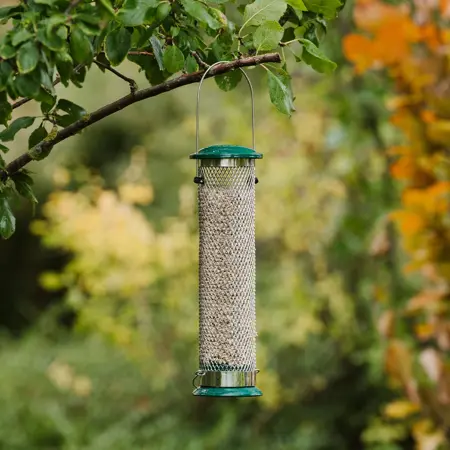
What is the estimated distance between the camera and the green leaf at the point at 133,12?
5.29ft

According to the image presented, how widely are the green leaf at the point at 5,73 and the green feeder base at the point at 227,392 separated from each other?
1.04 meters

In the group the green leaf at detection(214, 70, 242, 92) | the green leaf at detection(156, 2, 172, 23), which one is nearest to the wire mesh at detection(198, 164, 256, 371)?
the green leaf at detection(214, 70, 242, 92)

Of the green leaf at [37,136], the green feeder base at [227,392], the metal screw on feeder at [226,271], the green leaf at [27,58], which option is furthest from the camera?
the metal screw on feeder at [226,271]

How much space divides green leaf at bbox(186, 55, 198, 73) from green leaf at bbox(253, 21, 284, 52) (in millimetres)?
191

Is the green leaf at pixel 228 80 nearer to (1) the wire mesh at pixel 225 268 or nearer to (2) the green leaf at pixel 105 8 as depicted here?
(1) the wire mesh at pixel 225 268

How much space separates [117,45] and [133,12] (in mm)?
90

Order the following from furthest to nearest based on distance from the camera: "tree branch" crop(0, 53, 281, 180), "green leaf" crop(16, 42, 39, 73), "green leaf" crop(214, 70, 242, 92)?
"green leaf" crop(214, 70, 242, 92)
"tree branch" crop(0, 53, 281, 180)
"green leaf" crop(16, 42, 39, 73)

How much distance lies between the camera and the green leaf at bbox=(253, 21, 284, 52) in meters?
1.83

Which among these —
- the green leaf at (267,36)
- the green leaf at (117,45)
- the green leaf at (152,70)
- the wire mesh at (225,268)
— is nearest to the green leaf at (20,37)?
the green leaf at (117,45)

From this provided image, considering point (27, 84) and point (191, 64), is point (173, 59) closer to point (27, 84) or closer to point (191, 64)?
point (191, 64)

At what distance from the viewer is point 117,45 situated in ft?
5.54

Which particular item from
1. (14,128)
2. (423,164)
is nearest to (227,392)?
(14,128)

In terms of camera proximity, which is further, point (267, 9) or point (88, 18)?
point (267, 9)

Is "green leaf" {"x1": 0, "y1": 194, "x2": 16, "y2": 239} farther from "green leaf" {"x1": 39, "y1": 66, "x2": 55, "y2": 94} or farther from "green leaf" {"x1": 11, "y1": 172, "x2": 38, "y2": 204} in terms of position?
"green leaf" {"x1": 39, "y1": 66, "x2": 55, "y2": 94}
